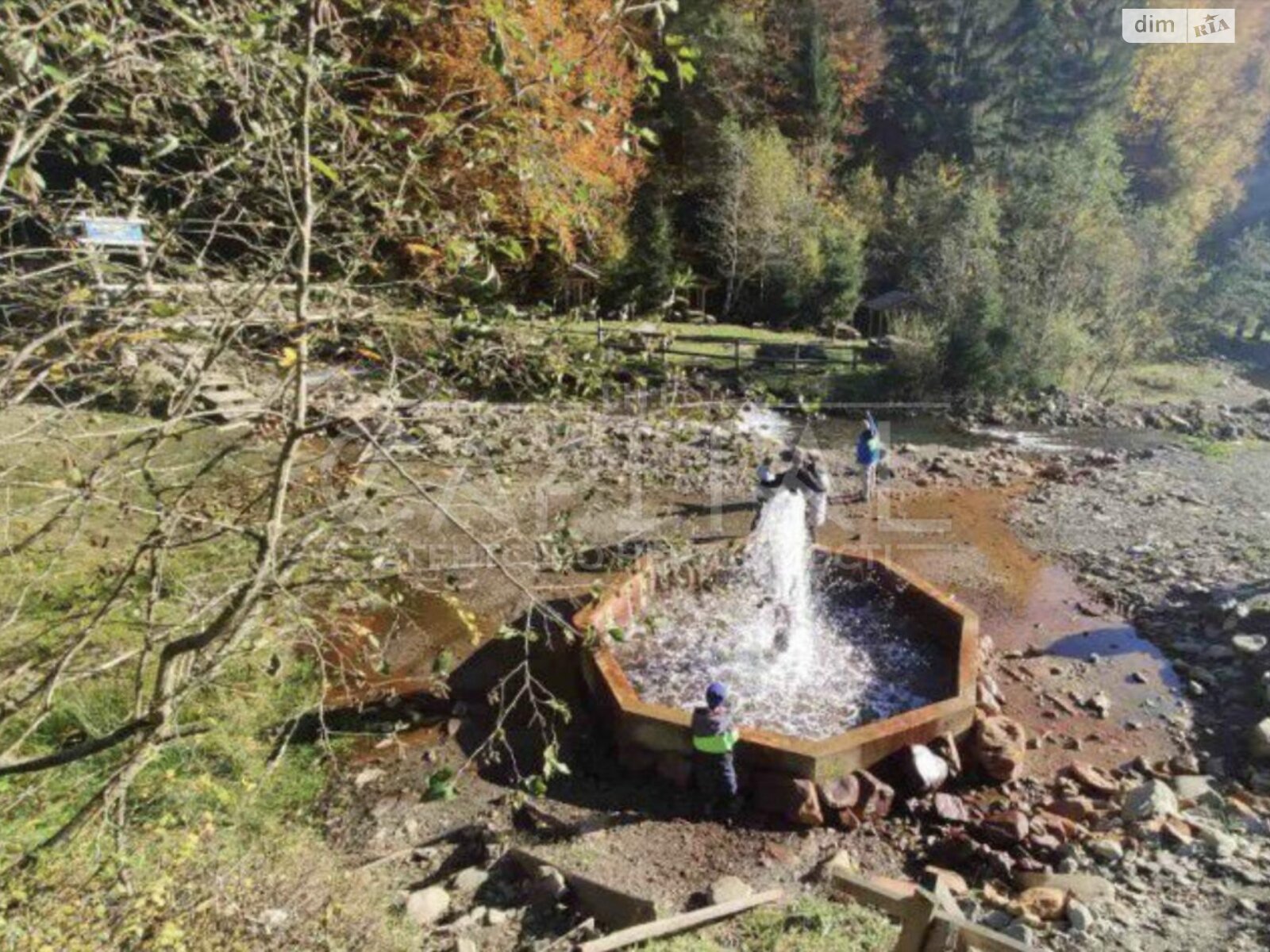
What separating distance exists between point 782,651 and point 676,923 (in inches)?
172

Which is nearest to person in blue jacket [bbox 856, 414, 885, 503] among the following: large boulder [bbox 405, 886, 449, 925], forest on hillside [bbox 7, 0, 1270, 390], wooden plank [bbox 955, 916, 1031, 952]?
forest on hillside [bbox 7, 0, 1270, 390]

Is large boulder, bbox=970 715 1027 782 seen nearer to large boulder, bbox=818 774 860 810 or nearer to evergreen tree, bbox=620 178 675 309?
large boulder, bbox=818 774 860 810

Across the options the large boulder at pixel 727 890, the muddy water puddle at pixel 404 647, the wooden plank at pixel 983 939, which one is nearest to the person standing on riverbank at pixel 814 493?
the muddy water puddle at pixel 404 647

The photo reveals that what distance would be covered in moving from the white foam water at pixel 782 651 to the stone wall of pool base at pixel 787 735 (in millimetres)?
560

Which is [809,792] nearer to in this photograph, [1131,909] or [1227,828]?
[1131,909]

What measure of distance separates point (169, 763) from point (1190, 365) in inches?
1368

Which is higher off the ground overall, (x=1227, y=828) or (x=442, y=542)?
(x=442, y=542)

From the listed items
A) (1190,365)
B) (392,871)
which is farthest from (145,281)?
(1190,365)

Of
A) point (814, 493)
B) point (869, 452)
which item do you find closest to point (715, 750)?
point (814, 493)

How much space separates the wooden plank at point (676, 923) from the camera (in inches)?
Answer: 179

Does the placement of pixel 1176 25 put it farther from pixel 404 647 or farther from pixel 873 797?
pixel 404 647

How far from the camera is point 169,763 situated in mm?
6012

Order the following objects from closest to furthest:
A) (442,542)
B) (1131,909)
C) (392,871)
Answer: (1131,909) → (392,871) → (442,542)

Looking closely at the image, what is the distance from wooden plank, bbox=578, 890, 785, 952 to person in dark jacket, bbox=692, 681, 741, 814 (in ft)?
3.56
